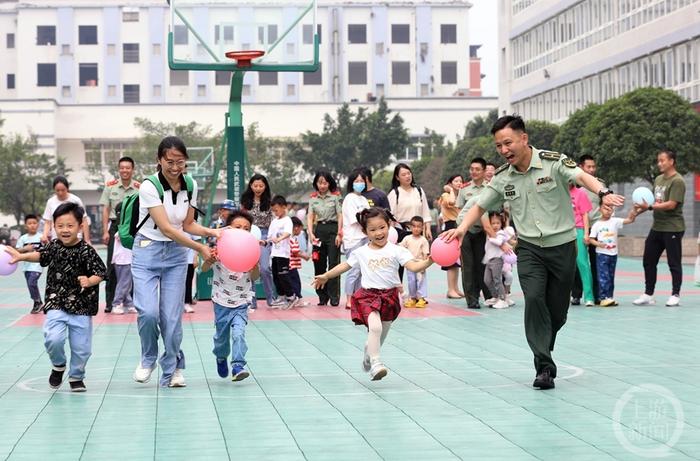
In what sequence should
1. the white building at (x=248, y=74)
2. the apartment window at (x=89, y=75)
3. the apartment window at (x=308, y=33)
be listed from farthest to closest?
the apartment window at (x=89, y=75)
the white building at (x=248, y=74)
the apartment window at (x=308, y=33)

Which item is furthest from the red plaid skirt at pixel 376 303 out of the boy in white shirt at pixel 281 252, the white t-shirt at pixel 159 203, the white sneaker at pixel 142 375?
the boy in white shirt at pixel 281 252

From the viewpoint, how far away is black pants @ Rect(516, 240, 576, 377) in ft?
31.7

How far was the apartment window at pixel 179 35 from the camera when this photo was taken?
65.4ft

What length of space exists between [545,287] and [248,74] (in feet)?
281

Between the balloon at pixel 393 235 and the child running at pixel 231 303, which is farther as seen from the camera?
the balloon at pixel 393 235

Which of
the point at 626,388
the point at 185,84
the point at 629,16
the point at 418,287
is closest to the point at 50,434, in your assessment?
the point at 626,388

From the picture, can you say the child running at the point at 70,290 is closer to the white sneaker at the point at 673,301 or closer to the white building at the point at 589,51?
the white sneaker at the point at 673,301

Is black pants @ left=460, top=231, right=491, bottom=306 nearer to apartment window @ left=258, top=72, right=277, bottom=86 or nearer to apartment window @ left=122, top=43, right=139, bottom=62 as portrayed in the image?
apartment window @ left=258, top=72, right=277, bottom=86

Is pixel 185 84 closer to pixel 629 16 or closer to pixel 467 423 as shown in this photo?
pixel 629 16

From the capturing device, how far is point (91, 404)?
9.01 metres

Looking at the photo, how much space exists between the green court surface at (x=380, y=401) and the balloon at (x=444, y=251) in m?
0.93

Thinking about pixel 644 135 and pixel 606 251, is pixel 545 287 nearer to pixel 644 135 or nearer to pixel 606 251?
pixel 606 251

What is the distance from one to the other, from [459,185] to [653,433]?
39.8 ft

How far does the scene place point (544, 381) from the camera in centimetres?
931
